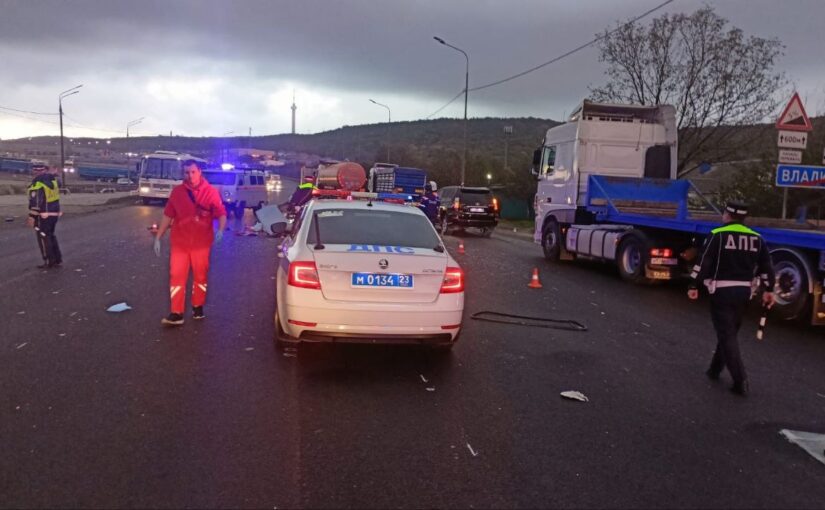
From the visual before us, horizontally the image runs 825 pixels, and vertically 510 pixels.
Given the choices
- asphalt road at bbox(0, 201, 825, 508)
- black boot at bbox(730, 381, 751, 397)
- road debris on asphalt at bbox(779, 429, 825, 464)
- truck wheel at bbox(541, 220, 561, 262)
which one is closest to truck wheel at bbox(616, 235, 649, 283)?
truck wheel at bbox(541, 220, 561, 262)

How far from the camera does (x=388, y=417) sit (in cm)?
464

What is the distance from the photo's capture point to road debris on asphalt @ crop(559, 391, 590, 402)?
525 centimetres

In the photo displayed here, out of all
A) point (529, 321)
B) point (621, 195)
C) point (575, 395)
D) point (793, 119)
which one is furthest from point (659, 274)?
point (575, 395)

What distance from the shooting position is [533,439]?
435cm

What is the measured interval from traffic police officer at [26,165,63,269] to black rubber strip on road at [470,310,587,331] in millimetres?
7695

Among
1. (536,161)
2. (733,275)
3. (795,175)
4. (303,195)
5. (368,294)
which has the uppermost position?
(536,161)

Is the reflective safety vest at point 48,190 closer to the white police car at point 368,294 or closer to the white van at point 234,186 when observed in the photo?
the white police car at point 368,294

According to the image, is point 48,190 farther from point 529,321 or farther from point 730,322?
point 730,322

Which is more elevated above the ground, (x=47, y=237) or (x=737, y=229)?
(x=737, y=229)

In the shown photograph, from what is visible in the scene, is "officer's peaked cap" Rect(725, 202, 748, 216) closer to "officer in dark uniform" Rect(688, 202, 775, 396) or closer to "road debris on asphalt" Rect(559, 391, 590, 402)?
"officer in dark uniform" Rect(688, 202, 775, 396)

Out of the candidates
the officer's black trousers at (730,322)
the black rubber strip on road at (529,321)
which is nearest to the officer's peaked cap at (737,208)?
the officer's black trousers at (730,322)

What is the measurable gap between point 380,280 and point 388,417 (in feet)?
4.29

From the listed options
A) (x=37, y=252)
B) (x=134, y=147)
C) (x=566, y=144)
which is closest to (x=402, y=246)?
(x=566, y=144)

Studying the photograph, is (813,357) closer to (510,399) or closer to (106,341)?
(510,399)
